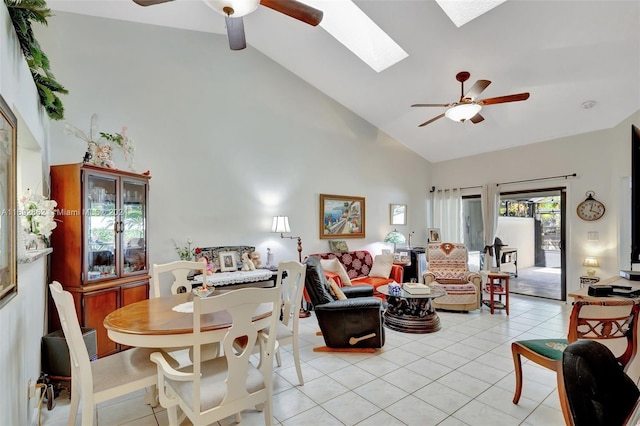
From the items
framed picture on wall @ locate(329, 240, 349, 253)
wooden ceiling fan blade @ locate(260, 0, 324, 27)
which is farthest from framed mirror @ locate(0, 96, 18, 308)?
framed picture on wall @ locate(329, 240, 349, 253)

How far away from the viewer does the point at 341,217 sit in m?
5.54

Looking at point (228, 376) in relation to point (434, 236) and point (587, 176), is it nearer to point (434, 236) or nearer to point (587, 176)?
point (434, 236)

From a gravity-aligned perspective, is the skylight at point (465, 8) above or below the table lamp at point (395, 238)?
above

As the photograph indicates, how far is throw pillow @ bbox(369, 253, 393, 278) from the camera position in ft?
16.6

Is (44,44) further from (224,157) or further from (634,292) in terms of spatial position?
(634,292)

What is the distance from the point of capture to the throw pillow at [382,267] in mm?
5066

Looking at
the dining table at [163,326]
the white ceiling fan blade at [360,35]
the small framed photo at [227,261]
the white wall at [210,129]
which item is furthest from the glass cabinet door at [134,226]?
the white ceiling fan blade at [360,35]

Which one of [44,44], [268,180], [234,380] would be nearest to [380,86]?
[268,180]

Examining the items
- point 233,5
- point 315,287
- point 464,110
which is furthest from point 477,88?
point 315,287

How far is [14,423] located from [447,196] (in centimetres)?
684

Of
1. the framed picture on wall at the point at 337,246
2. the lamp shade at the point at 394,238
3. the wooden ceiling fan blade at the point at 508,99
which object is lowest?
the framed picture on wall at the point at 337,246

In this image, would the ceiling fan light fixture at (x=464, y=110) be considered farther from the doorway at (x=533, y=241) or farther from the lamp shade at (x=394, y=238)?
the doorway at (x=533, y=241)

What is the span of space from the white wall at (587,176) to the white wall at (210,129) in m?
2.76

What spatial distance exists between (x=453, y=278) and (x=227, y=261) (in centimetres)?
361
